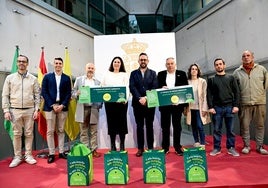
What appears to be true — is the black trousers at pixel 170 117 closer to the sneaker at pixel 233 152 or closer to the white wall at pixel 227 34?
the sneaker at pixel 233 152

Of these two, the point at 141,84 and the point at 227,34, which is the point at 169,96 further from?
the point at 227,34

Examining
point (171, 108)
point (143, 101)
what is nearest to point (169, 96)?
point (143, 101)

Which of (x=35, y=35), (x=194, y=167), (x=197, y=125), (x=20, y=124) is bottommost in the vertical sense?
(x=194, y=167)

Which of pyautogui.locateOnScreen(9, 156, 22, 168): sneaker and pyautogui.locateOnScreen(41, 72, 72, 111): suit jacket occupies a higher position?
pyautogui.locateOnScreen(41, 72, 72, 111): suit jacket

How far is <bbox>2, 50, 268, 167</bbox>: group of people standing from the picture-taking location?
10.5 ft

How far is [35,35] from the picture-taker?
468cm

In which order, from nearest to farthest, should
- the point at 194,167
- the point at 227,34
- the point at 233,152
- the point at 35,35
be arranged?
the point at 194,167 < the point at 233,152 < the point at 35,35 < the point at 227,34

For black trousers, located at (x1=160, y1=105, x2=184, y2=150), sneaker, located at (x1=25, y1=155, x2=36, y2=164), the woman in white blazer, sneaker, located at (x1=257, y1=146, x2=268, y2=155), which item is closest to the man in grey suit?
sneaker, located at (x1=25, y1=155, x2=36, y2=164)

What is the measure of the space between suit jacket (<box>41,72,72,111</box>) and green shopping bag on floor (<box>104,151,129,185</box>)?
133 cm

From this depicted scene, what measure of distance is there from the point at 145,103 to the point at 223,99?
102cm

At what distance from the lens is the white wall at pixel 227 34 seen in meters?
4.21

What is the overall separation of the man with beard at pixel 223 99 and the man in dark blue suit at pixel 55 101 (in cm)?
198

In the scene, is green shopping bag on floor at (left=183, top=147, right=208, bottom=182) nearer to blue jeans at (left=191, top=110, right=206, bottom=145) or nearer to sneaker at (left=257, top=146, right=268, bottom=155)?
blue jeans at (left=191, top=110, right=206, bottom=145)

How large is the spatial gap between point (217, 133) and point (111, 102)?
1.49 m
